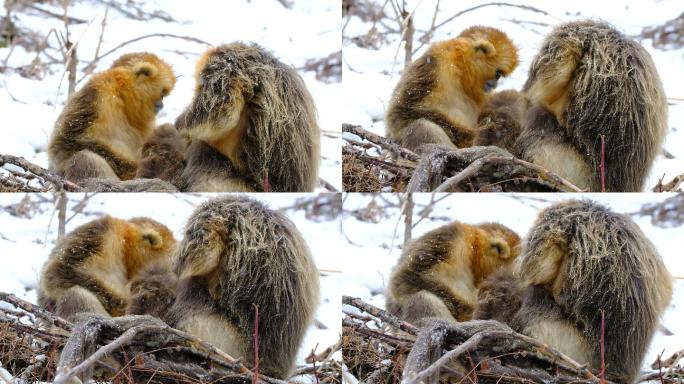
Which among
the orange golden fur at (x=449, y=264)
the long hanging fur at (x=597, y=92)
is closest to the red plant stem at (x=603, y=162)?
the long hanging fur at (x=597, y=92)

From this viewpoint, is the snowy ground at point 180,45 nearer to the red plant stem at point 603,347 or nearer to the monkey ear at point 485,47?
the monkey ear at point 485,47

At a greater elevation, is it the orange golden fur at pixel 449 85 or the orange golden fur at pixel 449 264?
the orange golden fur at pixel 449 85

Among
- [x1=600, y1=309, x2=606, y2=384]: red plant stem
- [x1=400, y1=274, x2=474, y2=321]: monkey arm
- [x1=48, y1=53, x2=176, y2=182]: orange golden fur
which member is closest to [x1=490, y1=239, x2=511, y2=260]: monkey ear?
[x1=400, y1=274, x2=474, y2=321]: monkey arm

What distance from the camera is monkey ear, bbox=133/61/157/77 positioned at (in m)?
4.41

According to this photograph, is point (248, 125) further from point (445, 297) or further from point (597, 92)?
point (597, 92)

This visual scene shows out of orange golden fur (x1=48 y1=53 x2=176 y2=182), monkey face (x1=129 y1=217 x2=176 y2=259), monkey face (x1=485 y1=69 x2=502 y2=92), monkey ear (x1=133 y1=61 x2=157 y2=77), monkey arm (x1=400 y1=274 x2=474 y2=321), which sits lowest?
monkey arm (x1=400 y1=274 x2=474 y2=321)

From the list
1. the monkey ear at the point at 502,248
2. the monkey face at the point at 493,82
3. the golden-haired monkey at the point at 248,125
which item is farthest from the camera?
the monkey face at the point at 493,82

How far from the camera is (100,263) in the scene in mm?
4168

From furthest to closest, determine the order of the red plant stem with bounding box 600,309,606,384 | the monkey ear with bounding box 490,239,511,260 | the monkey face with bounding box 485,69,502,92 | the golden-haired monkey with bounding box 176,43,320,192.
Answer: the monkey face with bounding box 485,69,502,92, the monkey ear with bounding box 490,239,511,260, the golden-haired monkey with bounding box 176,43,320,192, the red plant stem with bounding box 600,309,606,384

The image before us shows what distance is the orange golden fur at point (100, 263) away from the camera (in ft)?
13.4

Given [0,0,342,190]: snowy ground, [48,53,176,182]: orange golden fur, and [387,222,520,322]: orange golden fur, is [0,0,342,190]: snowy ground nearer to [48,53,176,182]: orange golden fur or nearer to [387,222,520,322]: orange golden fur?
[48,53,176,182]: orange golden fur

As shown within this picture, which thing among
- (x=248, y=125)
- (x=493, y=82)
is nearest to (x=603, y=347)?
(x=493, y=82)

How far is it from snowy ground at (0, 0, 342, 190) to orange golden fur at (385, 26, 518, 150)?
0.92 feet

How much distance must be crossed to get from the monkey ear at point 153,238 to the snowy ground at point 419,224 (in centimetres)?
74
